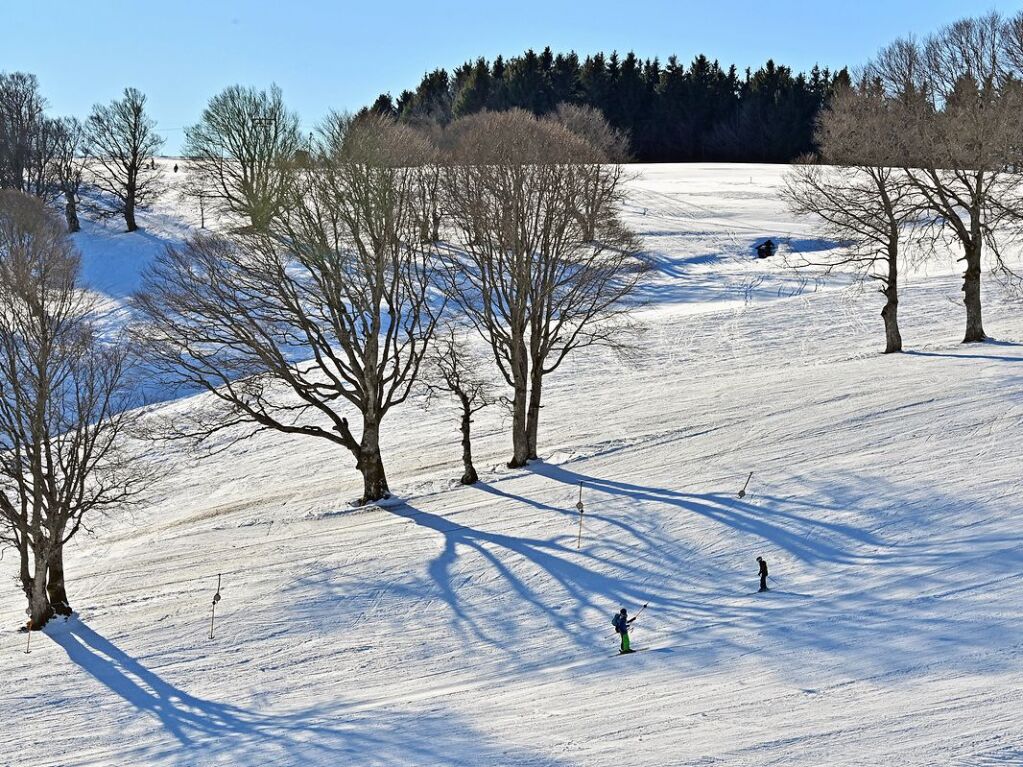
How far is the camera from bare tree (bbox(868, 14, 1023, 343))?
29109 millimetres

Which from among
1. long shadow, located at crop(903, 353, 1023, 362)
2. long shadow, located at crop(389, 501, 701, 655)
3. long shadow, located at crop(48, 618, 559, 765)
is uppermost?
long shadow, located at crop(903, 353, 1023, 362)

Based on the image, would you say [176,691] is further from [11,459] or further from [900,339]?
[900,339]

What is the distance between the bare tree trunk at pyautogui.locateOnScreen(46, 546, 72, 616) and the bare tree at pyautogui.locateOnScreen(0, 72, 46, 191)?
5174 cm

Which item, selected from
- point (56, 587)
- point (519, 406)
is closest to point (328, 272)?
point (519, 406)

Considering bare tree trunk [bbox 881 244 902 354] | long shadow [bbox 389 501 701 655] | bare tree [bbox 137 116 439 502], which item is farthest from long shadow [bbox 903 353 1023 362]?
bare tree [bbox 137 116 439 502]

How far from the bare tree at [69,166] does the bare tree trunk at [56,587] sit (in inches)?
2118

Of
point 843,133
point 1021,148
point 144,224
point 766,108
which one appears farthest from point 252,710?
point 766,108

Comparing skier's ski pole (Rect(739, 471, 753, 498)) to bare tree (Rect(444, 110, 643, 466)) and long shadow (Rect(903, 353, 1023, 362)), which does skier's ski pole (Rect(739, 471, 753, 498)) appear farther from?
long shadow (Rect(903, 353, 1023, 362))

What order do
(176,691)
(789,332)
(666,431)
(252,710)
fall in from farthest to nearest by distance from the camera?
1. (789,332)
2. (666,431)
3. (176,691)
4. (252,710)

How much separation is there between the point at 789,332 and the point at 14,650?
31145 millimetres

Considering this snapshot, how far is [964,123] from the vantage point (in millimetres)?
29188

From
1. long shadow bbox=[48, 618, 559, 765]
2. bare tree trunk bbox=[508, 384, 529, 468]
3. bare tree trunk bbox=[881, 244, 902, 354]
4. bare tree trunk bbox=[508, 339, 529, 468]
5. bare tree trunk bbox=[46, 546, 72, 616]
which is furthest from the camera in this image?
bare tree trunk bbox=[881, 244, 902, 354]

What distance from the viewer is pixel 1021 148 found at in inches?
1195

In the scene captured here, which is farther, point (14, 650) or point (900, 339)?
point (900, 339)
